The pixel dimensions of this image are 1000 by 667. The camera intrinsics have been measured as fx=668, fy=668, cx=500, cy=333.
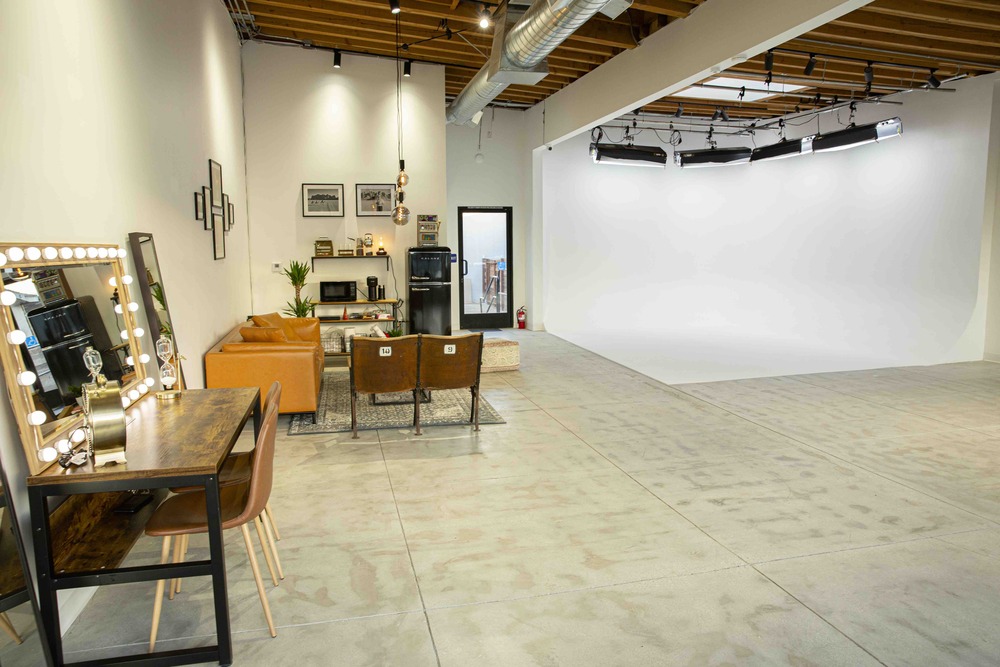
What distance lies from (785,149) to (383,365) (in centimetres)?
833

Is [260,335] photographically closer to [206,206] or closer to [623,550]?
[206,206]

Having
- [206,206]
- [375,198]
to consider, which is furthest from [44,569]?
[375,198]

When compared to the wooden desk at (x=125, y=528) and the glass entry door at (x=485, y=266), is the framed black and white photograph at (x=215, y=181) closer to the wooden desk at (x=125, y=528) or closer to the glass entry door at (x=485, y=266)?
the wooden desk at (x=125, y=528)

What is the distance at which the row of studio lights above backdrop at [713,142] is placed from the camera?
9.66 meters

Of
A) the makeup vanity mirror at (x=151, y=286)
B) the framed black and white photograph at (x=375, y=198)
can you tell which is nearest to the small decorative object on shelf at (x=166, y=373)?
the makeup vanity mirror at (x=151, y=286)

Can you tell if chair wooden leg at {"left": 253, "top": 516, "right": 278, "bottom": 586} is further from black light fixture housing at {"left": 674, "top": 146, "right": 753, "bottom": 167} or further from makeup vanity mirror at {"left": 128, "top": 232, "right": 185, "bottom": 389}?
black light fixture housing at {"left": 674, "top": 146, "right": 753, "bottom": 167}

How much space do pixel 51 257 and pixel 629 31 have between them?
659cm

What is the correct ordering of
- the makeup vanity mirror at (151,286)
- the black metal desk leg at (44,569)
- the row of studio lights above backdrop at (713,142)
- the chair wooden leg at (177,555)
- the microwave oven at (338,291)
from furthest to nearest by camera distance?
the row of studio lights above backdrop at (713,142), the microwave oven at (338,291), the makeup vanity mirror at (151,286), the chair wooden leg at (177,555), the black metal desk leg at (44,569)

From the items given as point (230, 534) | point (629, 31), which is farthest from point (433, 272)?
point (230, 534)

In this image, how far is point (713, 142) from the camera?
11859mm

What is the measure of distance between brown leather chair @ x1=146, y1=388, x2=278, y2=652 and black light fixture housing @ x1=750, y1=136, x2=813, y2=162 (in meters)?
9.90

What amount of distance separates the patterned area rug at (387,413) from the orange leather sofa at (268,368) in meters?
0.23

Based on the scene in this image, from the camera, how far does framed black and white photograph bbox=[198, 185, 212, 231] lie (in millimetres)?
5505

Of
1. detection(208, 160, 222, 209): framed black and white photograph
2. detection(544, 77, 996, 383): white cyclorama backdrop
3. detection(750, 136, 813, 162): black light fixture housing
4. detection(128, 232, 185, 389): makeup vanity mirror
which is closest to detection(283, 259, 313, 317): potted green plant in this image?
detection(208, 160, 222, 209): framed black and white photograph
